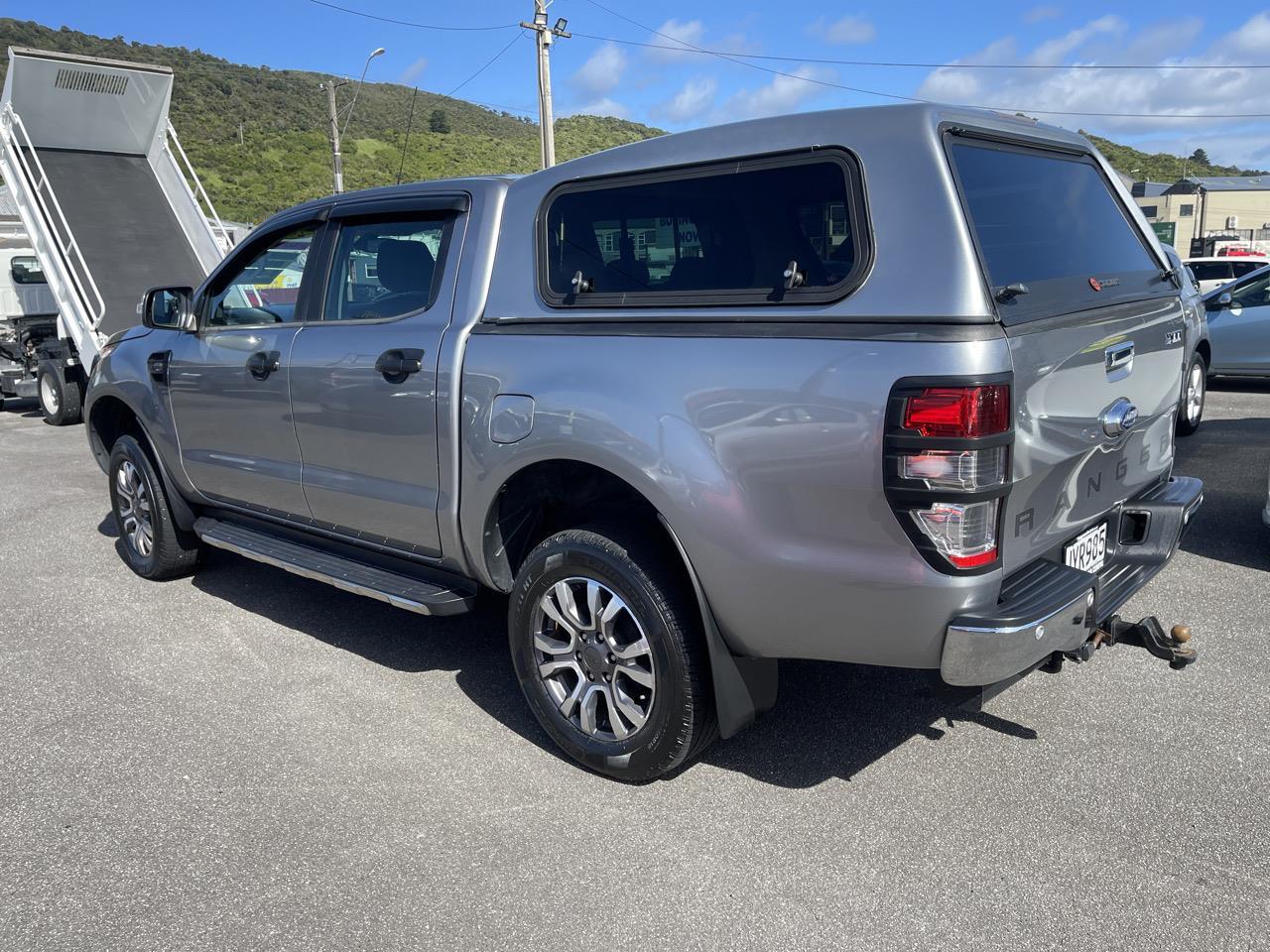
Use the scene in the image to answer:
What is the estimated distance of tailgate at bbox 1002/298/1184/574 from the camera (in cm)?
272

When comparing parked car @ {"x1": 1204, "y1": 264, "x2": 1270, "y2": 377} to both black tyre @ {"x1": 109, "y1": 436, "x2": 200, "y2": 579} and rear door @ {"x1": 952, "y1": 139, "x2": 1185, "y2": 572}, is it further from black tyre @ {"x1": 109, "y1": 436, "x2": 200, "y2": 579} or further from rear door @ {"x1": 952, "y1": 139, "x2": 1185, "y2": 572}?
black tyre @ {"x1": 109, "y1": 436, "x2": 200, "y2": 579}

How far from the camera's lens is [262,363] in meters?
4.47

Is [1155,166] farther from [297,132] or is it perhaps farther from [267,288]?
[267,288]

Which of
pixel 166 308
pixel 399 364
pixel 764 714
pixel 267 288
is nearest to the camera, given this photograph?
pixel 399 364

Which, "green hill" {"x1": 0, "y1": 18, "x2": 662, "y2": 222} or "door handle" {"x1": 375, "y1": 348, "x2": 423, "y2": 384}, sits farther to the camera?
"green hill" {"x1": 0, "y1": 18, "x2": 662, "y2": 222}

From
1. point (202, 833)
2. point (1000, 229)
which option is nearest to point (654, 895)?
point (202, 833)

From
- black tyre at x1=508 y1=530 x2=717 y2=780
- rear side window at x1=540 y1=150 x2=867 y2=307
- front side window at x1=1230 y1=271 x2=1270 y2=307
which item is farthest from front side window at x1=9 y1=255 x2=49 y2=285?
front side window at x1=1230 y1=271 x2=1270 y2=307

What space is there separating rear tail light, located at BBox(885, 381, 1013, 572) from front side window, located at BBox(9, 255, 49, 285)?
505 inches

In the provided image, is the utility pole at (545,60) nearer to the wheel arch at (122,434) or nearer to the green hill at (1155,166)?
the wheel arch at (122,434)

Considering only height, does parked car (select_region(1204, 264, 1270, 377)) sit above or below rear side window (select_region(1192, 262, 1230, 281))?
below

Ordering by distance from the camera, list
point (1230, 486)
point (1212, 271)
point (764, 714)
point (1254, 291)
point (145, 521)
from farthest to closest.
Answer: point (1212, 271) → point (1254, 291) → point (1230, 486) → point (145, 521) → point (764, 714)

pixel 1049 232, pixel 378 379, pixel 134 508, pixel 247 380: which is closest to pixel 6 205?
pixel 134 508

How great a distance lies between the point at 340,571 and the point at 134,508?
2231 mm

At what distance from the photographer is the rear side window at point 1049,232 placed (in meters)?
2.83
